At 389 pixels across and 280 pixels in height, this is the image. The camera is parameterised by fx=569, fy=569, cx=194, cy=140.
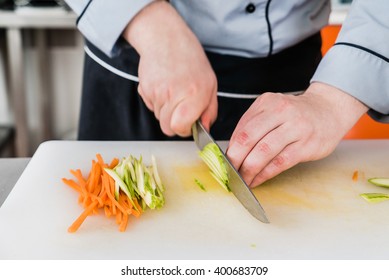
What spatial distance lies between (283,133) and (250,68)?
33 cm

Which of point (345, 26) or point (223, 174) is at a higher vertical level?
point (345, 26)

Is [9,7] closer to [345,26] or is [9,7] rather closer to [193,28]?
[193,28]

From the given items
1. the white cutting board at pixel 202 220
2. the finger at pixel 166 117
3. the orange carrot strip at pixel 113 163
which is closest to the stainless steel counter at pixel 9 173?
the white cutting board at pixel 202 220

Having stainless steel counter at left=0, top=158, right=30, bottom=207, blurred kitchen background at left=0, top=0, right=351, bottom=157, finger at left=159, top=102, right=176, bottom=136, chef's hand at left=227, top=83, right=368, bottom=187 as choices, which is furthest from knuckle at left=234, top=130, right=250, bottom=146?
blurred kitchen background at left=0, top=0, right=351, bottom=157

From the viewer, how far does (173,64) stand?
87 cm

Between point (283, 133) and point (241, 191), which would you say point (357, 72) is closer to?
point (283, 133)

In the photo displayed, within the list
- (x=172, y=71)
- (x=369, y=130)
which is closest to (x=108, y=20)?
(x=172, y=71)

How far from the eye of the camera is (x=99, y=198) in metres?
0.77

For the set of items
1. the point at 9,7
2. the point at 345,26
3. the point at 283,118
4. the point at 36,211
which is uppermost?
the point at 345,26

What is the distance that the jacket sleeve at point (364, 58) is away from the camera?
903mm

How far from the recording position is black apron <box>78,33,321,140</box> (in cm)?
113
